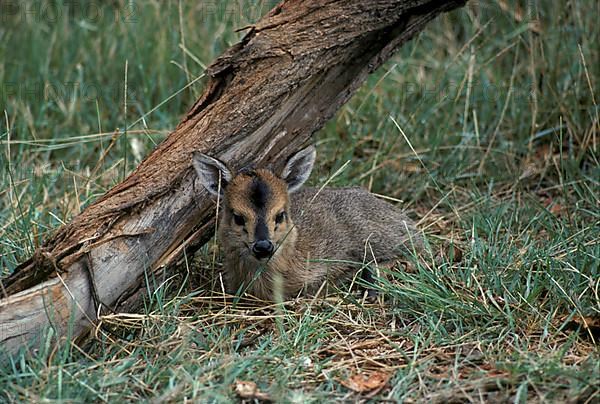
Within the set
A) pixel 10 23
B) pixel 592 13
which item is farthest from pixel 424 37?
pixel 10 23

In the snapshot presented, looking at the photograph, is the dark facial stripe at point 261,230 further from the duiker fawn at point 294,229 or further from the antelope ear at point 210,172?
the antelope ear at point 210,172

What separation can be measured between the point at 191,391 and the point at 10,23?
6.02m

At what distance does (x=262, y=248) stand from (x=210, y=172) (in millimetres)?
558

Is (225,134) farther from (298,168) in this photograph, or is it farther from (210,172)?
(298,168)

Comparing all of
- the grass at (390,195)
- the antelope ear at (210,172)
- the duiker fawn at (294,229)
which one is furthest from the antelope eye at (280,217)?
the grass at (390,195)

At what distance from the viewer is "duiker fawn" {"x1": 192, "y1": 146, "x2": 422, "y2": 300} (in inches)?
211

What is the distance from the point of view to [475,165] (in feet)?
23.8

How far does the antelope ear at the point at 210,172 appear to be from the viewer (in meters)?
5.18

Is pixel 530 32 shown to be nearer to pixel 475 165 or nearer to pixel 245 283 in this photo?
pixel 475 165

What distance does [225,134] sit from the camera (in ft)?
17.5

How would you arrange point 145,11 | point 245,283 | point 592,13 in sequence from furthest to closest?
1. point 145,11
2. point 592,13
3. point 245,283

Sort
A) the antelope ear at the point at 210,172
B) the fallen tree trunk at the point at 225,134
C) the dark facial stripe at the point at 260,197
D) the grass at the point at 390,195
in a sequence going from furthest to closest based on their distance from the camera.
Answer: the dark facial stripe at the point at 260,197 → the antelope ear at the point at 210,172 → the fallen tree trunk at the point at 225,134 → the grass at the point at 390,195

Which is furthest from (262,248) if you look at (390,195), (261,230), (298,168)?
(390,195)

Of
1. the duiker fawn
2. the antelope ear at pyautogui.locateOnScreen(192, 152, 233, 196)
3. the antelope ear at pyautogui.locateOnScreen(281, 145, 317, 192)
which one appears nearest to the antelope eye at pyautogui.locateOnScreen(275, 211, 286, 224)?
the duiker fawn
